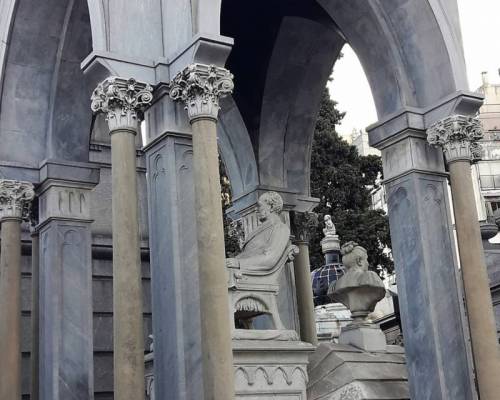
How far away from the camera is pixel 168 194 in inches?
376

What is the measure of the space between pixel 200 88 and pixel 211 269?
2082 millimetres

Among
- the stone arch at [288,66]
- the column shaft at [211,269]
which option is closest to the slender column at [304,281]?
the stone arch at [288,66]

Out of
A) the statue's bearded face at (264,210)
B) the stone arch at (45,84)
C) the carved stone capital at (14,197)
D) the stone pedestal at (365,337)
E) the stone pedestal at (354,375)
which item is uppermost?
the stone arch at (45,84)

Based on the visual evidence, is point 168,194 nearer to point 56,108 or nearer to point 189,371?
point 189,371

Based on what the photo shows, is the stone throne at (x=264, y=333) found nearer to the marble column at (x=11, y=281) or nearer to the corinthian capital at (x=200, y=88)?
the corinthian capital at (x=200, y=88)

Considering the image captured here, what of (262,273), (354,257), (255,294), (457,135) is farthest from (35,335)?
(457,135)

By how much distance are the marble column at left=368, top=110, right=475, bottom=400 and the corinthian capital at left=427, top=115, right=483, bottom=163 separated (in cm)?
42

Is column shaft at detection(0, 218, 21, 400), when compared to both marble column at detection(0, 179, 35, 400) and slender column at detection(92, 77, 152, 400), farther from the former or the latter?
slender column at detection(92, 77, 152, 400)

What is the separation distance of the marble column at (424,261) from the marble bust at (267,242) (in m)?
1.60

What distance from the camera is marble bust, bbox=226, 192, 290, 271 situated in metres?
11.4

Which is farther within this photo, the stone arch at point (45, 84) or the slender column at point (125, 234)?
the stone arch at point (45, 84)

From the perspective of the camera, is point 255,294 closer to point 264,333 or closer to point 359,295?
point 264,333

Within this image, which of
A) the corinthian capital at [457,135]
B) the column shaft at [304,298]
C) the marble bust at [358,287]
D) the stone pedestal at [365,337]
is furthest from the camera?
the column shaft at [304,298]

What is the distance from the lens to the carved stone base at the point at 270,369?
10344mm
